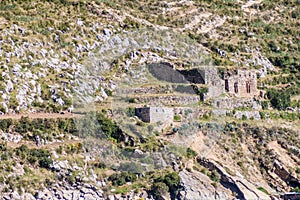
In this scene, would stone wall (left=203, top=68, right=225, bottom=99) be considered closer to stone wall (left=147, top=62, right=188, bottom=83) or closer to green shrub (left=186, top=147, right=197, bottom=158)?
stone wall (left=147, top=62, right=188, bottom=83)

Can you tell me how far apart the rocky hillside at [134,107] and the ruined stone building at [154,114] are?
8 centimetres

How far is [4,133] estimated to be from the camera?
198 ft

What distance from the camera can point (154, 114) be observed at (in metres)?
64.4

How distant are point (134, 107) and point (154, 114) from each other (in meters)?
1.24

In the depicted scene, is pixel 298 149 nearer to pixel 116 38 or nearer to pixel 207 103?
pixel 207 103

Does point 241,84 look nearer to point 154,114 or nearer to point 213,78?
point 213,78

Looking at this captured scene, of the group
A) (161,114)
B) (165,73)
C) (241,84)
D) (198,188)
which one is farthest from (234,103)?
(198,188)

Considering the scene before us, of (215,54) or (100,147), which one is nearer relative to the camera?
(100,147)

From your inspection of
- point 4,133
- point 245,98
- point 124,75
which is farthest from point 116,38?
point 4,133

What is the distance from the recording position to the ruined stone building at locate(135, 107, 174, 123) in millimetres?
64250

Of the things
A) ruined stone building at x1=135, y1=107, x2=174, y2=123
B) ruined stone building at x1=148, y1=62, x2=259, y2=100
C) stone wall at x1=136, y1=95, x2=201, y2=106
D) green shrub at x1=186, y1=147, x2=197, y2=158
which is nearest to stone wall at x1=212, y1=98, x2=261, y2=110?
ruined stone building at x1=148, y1=62, x2=259, y2=100

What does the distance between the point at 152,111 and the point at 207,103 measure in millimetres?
5710

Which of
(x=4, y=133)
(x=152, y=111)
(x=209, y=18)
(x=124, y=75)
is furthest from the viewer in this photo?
(x=209, y=18)

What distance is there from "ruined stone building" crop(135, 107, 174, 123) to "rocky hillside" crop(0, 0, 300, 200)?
3.2 inches
